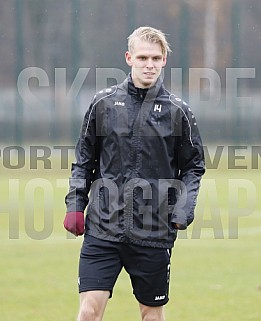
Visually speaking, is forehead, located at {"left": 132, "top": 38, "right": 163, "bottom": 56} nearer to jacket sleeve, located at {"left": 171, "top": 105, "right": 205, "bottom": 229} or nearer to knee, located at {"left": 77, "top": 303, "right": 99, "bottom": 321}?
jacket sleeve, located at {"left": 171, "top": 105, "right": 205, "bottom": 229}

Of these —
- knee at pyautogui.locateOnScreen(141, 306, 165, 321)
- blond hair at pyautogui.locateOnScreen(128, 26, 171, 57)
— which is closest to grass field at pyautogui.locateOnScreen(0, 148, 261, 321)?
knee at pyautogui.locateOnScreen(141, 306, 165, 321)

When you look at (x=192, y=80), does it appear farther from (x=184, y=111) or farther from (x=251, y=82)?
(x=184, y=111)

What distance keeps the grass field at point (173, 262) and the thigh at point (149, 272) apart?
124cm

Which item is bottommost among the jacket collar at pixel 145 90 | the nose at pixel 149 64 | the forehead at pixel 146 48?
the jacket collar at pixel 145 90

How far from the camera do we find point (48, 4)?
2070 centimetres

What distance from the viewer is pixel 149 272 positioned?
5.17m

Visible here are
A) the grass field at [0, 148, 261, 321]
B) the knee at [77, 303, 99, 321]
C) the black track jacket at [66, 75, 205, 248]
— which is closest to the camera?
the knee at [77, 303, 99, 321]

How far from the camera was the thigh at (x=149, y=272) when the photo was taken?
5152mm

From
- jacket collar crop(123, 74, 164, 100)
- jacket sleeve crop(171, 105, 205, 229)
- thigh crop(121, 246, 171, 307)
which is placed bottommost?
thigh crop(121, 246, 171, 307)

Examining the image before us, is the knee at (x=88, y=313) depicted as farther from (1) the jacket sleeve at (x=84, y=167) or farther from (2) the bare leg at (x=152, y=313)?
(1) the jacket sleeve at (x=84, y=167)

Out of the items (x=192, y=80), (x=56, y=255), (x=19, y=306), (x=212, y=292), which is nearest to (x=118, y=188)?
(x=19, y=306)

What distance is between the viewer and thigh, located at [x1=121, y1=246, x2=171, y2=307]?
5152 mm

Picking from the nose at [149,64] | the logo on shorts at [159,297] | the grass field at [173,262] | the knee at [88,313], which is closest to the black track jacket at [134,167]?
the nose at [149,64]

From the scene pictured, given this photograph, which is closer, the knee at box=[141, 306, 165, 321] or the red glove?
the red glove
